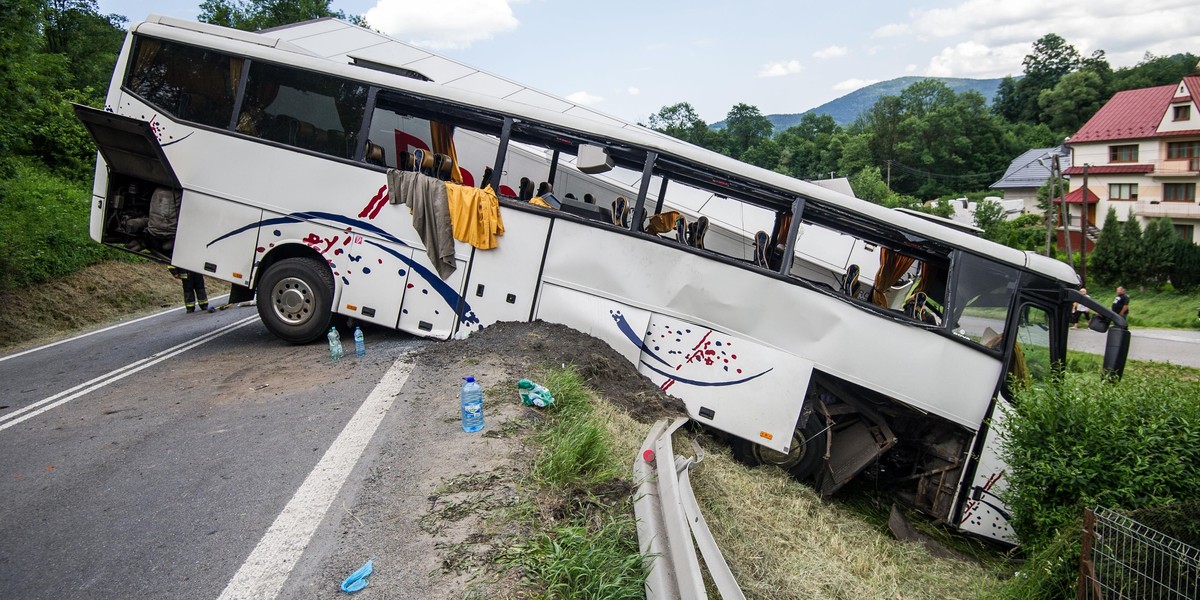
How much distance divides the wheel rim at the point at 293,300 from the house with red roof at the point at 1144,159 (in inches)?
1794

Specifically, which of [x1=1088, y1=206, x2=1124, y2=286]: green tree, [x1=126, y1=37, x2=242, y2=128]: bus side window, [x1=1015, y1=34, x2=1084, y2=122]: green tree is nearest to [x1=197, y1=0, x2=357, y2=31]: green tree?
[x1=126, y1=37, x2=242, y2=128]: bus side window

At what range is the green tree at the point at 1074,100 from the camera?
8331 centimetres

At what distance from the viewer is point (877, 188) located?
6338cm

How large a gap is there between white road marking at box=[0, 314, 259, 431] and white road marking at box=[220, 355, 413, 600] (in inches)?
135

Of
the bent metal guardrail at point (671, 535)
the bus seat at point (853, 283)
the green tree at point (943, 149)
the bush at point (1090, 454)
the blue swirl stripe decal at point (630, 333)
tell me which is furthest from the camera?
the green tree at point (943, 149)

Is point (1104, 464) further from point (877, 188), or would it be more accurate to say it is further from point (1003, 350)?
point (877, 188)

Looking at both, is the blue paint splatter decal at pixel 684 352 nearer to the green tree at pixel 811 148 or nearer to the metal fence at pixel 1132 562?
the metal fence at pixel 1132 562

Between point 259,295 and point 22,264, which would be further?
point 22,264

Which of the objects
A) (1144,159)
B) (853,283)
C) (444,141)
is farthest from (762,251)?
(1144,159)

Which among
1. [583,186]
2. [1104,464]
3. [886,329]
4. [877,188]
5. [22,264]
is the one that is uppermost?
[877,188]

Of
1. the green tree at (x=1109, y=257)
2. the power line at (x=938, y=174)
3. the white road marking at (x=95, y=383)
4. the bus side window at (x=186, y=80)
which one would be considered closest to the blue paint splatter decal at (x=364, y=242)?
the bus side window at (x=186, y=80)

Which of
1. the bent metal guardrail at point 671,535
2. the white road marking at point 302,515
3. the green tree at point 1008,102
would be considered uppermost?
the green tree at point 1008,102

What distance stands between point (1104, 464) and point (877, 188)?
62.5 m

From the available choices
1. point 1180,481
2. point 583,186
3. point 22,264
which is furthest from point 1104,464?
point 22,264
